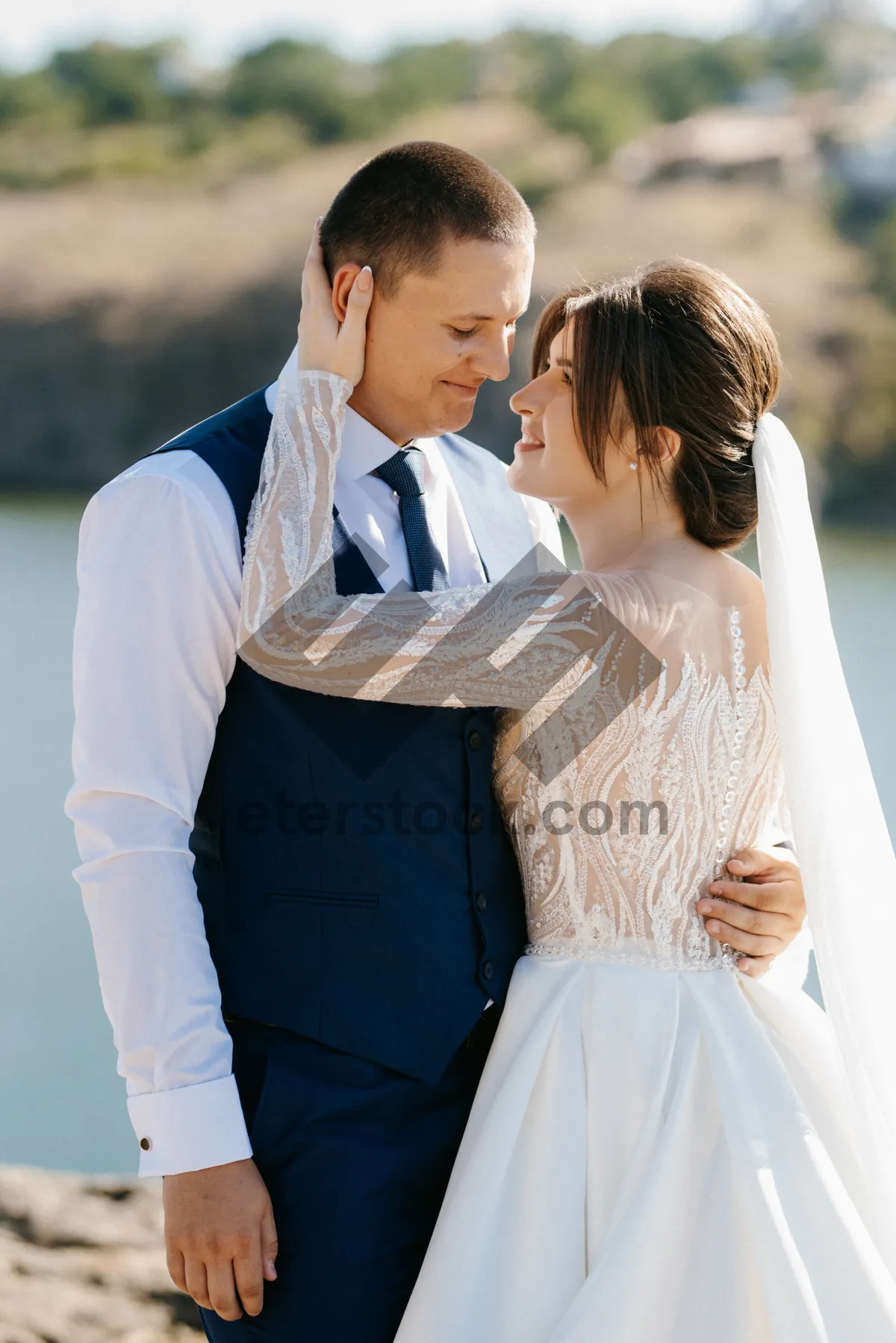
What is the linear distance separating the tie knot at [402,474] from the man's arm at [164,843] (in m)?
0.27

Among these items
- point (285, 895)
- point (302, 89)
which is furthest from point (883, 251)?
point (285, 895)

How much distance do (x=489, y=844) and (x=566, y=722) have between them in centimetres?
16

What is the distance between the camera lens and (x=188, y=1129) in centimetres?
133

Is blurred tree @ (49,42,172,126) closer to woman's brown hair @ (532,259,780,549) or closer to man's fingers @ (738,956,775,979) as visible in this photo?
woman's brown hair @ (532,259,780,549)

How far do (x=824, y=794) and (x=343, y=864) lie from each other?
0.51m

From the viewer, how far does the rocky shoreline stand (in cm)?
248

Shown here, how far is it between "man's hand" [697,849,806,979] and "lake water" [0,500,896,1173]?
3263 mm

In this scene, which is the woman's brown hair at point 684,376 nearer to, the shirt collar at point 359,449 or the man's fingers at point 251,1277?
the shirt collar at point 359,449

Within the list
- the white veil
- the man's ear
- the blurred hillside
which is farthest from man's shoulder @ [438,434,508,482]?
the blurred hillside

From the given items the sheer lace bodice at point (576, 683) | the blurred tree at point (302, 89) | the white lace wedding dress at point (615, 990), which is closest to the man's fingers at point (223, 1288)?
the white lace wedding dress at point (615, 990)

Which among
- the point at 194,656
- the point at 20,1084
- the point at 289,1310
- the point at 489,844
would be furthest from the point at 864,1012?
the point at 20,1084

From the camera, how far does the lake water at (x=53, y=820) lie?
4.59m

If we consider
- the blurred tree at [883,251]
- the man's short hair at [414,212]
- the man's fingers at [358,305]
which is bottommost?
the man's fingers at [358,305]

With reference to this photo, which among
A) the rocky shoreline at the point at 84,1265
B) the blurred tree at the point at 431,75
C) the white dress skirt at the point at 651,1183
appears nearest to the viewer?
the white dress skirt at the point at 651,1183
